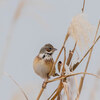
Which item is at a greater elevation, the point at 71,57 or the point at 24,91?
the point at 71,57

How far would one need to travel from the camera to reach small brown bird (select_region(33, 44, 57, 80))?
333cm

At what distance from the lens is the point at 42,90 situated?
2.13 meters

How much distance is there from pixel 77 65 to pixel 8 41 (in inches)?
19.6

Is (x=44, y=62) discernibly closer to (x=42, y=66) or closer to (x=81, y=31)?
(x=42, y=66)

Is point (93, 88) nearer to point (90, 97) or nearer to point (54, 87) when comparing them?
point (90, 97)

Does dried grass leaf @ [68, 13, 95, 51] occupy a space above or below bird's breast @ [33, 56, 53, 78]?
above

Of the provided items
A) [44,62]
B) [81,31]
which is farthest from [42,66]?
[81,31]

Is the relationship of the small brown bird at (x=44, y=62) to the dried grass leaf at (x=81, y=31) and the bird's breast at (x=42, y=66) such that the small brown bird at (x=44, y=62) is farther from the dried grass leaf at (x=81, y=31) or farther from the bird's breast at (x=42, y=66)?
the dried grass leaf at (x=81, y=31)

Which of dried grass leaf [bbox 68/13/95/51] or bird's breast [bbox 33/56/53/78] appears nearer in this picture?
dried grass leaf [bbox 68/13/95/51]

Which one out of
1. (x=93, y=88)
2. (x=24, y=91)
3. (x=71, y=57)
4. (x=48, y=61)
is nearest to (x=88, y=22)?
(x=71, y=57)

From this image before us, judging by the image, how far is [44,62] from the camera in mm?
3424

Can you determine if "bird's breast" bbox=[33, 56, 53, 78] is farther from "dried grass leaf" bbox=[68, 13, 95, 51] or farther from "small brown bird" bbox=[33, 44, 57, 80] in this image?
"dried grass leaf" bbox=[68, 13, 95, 51]

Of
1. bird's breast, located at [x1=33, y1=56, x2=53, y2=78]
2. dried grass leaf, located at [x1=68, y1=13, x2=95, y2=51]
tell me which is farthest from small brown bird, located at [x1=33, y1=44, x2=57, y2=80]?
dried grass leaf, located at [x1=68, y1=13, x2=95, y2=51]

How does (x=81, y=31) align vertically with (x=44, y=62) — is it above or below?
above
